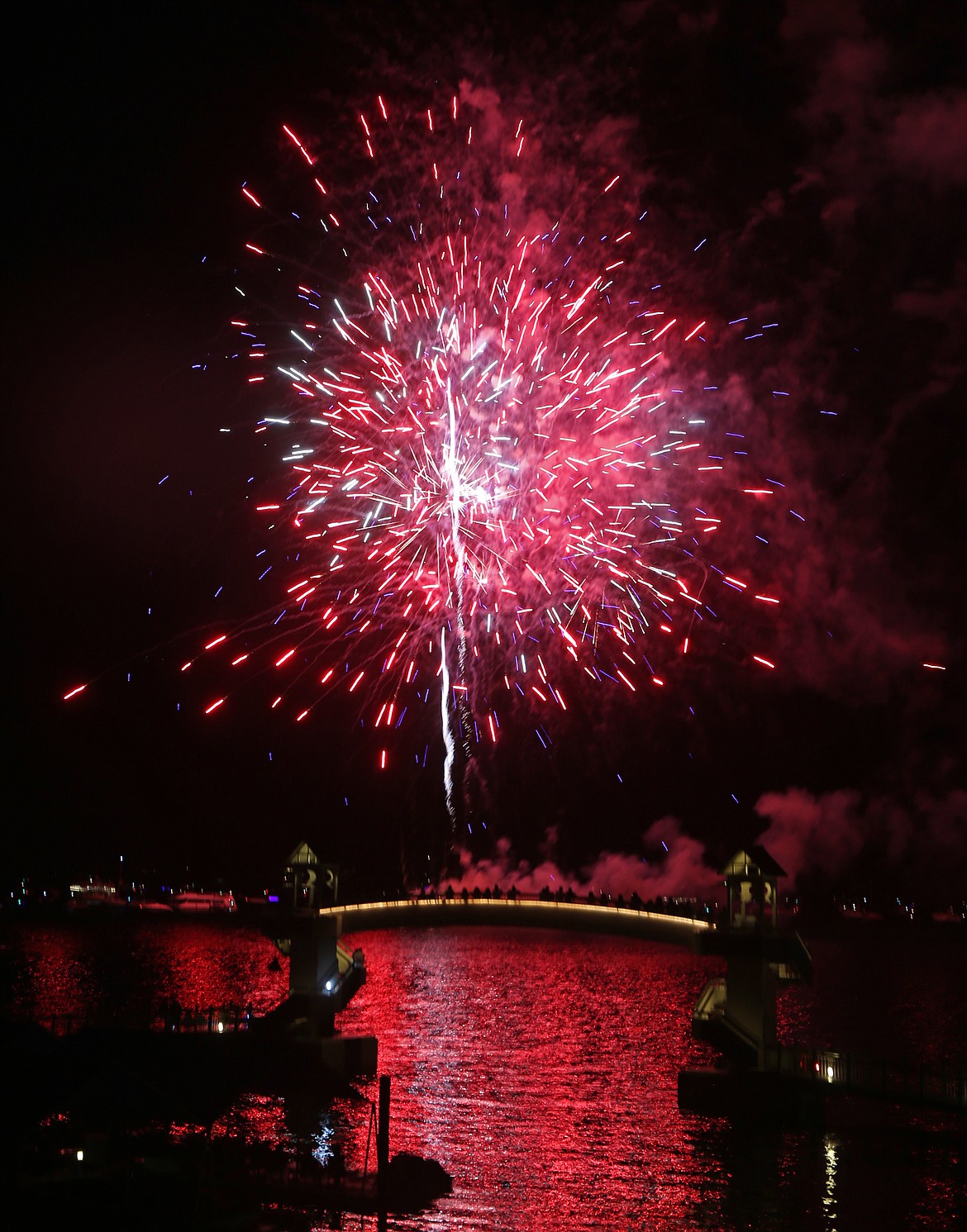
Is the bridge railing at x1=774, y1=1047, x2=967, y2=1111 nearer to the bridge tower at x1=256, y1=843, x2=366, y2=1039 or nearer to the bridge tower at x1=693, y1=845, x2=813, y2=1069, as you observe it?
the bridge tower at x1=693, y1=845, x2=813, y2=1069

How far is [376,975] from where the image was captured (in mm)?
111312

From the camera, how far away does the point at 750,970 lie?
133ft

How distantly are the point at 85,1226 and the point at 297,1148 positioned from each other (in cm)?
1169

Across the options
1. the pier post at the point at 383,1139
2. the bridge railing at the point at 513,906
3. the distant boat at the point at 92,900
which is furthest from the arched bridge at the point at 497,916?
the distant boat at the point at 92,900

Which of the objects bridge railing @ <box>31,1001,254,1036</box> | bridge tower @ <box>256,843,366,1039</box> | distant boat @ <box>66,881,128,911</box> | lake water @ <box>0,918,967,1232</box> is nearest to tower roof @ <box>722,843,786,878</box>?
lake water @ <box>0,918,967,1232</box>

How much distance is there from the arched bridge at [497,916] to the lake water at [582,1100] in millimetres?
6590

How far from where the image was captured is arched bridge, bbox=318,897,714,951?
47594 mm

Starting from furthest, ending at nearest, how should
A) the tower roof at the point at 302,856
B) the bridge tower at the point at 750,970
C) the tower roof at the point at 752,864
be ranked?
1. the tower roof at the point at 302,856
2. the tower roof at the point at 752,864
3. the bridge tower at the point at 750,970

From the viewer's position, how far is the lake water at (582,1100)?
32281mm

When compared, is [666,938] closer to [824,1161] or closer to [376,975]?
[824,1161]

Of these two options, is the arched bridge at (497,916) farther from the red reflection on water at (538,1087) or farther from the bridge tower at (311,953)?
the red reflection on water at (538,1087)

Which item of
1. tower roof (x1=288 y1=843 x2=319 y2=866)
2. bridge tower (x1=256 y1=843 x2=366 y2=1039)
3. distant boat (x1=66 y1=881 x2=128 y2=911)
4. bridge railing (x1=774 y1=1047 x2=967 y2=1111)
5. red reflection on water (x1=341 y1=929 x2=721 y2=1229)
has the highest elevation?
tower roof (x1=288 y1=843 x2=319 y2=866)

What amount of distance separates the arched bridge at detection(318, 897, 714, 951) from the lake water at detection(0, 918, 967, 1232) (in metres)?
6.59

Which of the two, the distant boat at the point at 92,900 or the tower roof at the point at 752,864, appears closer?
the tower roof at the point at 752,864
